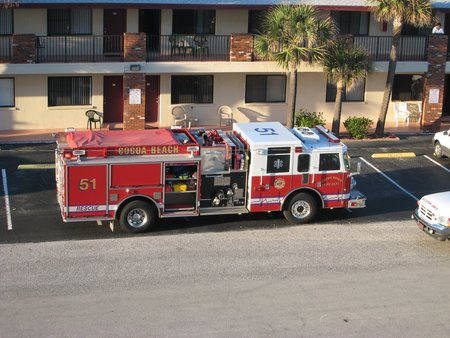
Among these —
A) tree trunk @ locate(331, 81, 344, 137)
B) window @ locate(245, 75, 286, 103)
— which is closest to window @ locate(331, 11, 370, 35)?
window @ locate(245, 75, 286, 103)

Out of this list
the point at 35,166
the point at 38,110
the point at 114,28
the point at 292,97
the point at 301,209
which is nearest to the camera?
the point at 301,209

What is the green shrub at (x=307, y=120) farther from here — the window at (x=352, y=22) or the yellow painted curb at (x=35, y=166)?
the yellow painted curb at (x=35, y=166)

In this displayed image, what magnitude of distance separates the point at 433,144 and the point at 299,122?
4.81m

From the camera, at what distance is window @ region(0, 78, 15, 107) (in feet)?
101

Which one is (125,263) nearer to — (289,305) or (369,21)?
(289,305)

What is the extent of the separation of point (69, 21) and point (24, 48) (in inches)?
103


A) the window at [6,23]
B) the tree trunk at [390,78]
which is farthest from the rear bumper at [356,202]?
the window at [6,23]

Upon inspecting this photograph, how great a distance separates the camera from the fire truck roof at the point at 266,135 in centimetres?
2191

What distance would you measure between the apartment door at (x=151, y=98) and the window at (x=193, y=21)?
1990mm

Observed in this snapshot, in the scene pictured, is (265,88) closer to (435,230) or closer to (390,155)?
(390,155)

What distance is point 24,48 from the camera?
29438 mm

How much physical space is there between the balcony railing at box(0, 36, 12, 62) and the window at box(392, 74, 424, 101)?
14972mm

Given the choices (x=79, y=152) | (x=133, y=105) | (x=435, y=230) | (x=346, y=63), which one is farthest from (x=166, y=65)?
(x=435, y=230)

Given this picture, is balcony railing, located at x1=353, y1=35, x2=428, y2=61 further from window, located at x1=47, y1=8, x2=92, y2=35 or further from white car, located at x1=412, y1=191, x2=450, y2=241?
white car, located at x1=412, y1=191, x2=450, y2=241
